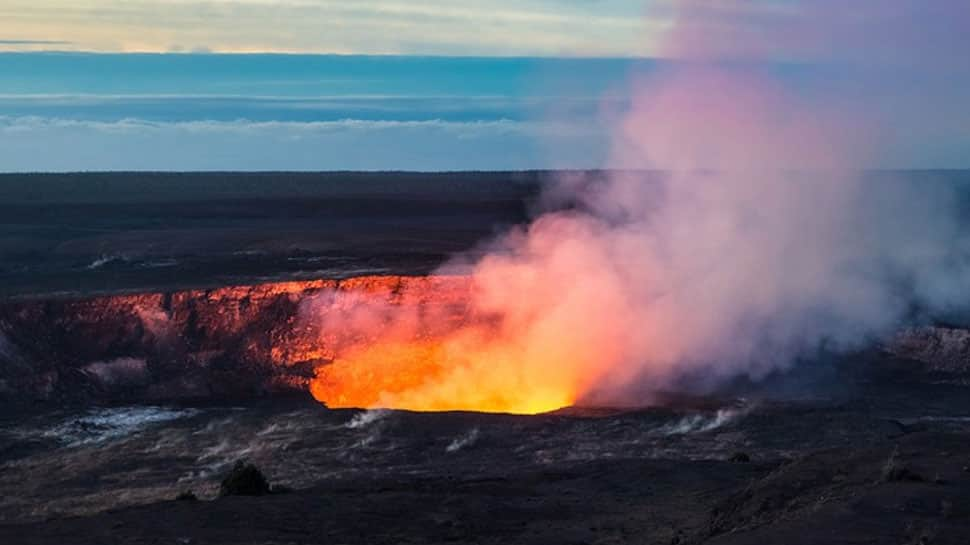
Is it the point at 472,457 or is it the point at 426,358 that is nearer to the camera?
the point at 472,457

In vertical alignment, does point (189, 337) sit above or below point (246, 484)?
above

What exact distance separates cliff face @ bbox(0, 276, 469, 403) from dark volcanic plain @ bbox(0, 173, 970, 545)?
0.34 feet

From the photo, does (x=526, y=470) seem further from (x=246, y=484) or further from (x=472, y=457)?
(x=246, y=484)

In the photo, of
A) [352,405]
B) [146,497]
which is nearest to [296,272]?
[352,405]

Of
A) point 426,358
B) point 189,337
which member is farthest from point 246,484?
point 189,337

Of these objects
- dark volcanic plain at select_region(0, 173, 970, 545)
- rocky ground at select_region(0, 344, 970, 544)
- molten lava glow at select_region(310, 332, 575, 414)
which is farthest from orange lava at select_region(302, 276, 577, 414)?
rocky ground at select_region(0, 344, 970, 544)

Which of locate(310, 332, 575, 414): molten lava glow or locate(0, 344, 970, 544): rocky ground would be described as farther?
locate(310, 332, 575, 414): molten lava glow

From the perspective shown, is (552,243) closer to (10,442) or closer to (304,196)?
(10,442)

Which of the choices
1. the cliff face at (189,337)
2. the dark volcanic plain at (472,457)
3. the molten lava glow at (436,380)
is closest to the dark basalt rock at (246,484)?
the dark volcanic plain at (472,457)

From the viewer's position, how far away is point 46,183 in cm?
11819

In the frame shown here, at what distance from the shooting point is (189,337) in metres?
37.0

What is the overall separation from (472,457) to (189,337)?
12.7 metres

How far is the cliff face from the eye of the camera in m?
34.3

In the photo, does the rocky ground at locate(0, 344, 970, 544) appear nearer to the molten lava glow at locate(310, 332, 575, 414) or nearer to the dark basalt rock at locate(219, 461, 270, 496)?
the dark basalt rock at locate(219, 461, 270, 496)
